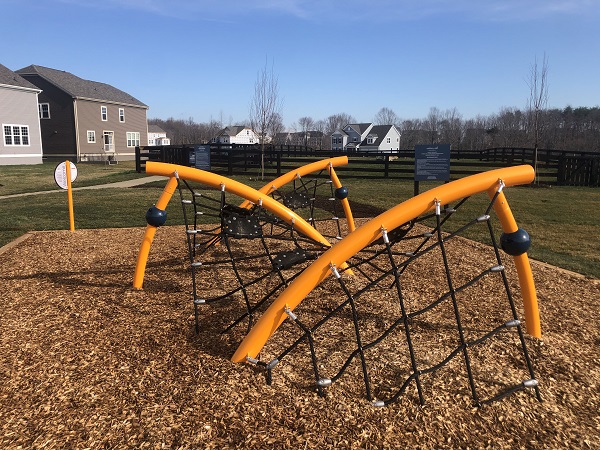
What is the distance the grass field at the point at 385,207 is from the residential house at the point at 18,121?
14.4 meters

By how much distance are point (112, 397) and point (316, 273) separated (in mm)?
1524

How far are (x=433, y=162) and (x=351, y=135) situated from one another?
7501 centimetres

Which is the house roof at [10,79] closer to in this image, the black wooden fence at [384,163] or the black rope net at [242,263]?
the black wooden fence at [384,163]

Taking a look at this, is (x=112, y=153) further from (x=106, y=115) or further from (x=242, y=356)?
(x=242, y=356)

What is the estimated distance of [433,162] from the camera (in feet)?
37.6

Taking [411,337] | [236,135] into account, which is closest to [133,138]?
[411,337]

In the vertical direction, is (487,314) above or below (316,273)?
below

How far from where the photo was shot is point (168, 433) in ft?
8.36

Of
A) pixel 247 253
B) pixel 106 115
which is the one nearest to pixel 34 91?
pixel 106 115

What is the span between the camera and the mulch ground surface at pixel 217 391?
2547 millimetres

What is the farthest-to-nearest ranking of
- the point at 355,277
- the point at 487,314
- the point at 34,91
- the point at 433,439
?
the point at 34,91 < the point at 355,277 < the point at 487,314 < the point at 433,439

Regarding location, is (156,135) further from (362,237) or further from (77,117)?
(362,237)

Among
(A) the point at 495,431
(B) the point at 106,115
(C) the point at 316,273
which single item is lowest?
(A) the point at 495,431

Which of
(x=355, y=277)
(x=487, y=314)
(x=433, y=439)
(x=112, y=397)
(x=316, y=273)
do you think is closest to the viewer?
(x=433, y=439)
